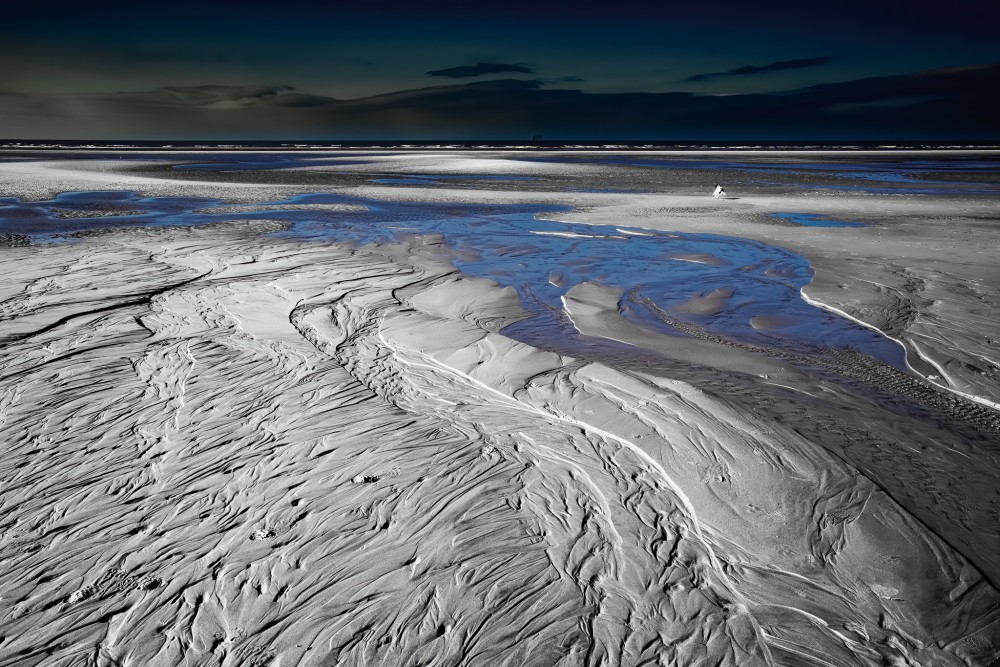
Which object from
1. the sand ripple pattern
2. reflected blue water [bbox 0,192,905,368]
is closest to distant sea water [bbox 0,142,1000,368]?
reflected blue water [bbox 0,192,905,368]

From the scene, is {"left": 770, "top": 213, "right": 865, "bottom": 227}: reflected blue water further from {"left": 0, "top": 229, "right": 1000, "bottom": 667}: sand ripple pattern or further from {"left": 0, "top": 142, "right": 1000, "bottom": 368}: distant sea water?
{"left": 0, "top": 229, "right": 1000, "bottom": 667}: sand ripple pattern

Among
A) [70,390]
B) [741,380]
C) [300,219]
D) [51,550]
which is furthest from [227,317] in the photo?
A: [300,219]

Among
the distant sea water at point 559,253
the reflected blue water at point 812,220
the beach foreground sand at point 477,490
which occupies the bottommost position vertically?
the reflected blue water at point 812,220

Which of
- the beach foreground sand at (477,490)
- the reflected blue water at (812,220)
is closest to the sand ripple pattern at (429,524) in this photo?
the beach foreground sand at (477,490)

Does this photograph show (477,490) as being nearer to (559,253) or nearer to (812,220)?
(559,253)

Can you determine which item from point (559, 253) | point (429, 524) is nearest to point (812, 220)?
point (559, 253)

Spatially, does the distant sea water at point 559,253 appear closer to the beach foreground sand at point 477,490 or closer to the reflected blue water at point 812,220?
the reflected blue water at point 812,220

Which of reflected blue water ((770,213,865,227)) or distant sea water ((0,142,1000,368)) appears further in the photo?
reflected blue water ((770,213,865,227))
